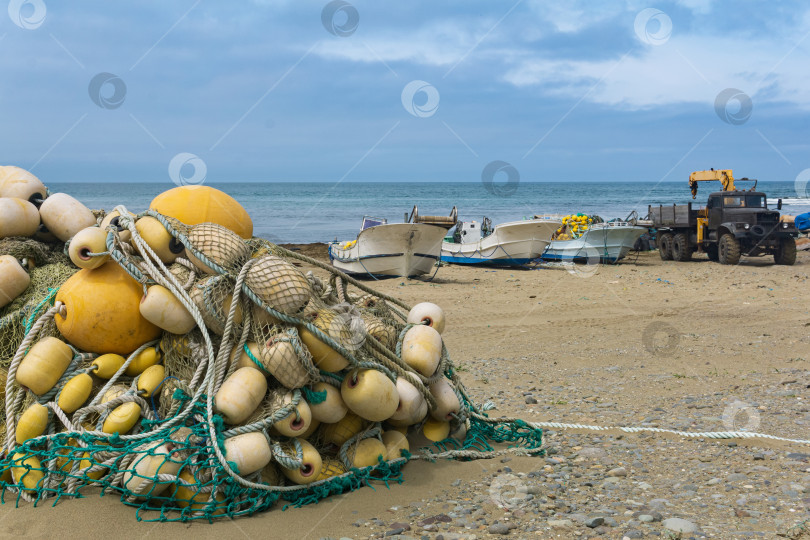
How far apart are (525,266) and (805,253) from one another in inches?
387

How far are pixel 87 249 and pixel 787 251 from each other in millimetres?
20318

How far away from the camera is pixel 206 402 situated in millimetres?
3666

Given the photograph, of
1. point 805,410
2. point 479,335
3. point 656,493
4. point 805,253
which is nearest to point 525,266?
point 805,253

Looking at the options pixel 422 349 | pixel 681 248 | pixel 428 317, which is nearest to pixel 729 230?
pixel 681 248

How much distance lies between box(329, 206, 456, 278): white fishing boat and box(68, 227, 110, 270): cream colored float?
14.2 meters

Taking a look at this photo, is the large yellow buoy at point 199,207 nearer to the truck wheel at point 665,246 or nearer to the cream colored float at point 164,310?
the cream colored float at point 164,310

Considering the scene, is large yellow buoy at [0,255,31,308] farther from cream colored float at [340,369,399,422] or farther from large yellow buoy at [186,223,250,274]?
cream colored float at [340,369,399,422]

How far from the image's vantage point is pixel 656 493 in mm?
3887

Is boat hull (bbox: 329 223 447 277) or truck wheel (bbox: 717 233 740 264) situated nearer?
boat hull (bbox: 329 223 447 277)

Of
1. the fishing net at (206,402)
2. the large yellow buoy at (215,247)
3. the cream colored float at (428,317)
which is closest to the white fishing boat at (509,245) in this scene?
the cream colored float at (428,317)

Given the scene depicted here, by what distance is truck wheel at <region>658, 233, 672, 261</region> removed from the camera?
22.2m

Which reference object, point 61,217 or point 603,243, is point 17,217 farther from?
point 603,243

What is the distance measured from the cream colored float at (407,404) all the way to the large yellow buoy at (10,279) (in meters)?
2.55

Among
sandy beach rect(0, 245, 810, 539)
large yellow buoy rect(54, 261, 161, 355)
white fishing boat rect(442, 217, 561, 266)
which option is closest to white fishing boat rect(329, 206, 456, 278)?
white fishing boat rect(442, 217, 561, 266)
